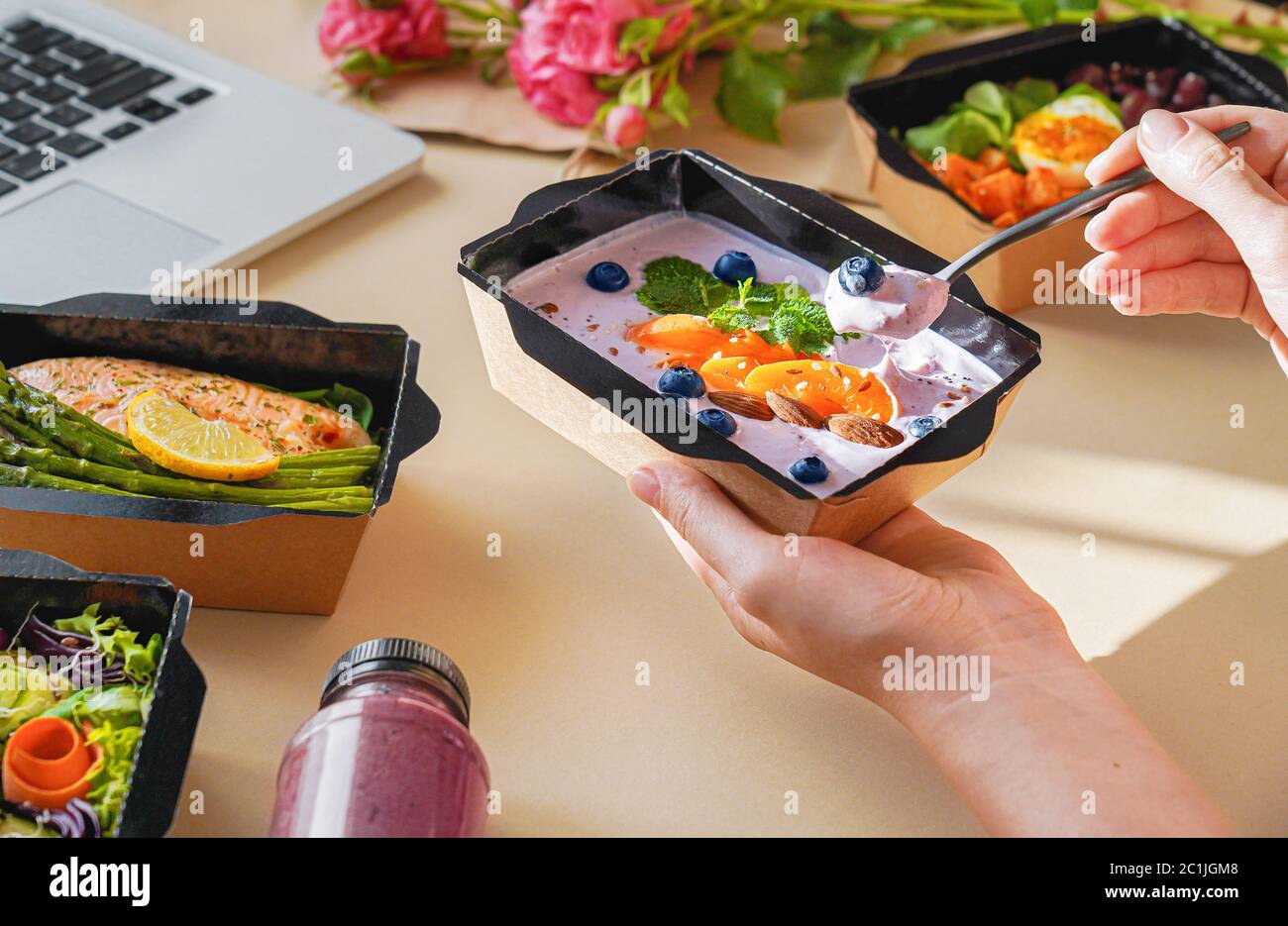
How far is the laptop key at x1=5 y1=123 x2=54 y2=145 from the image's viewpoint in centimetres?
155

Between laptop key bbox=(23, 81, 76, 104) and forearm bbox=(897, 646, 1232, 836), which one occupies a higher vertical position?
laptop key bbox=(23, 81, 76, 104)

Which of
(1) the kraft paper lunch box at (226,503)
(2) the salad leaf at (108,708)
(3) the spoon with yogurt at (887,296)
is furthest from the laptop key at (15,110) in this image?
(3) the spoon with yogurt at (887,296)

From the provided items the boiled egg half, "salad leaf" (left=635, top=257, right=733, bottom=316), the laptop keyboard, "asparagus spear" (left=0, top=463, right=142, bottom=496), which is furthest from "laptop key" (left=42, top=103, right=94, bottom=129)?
the boiled egg half

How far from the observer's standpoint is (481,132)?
1.72 m

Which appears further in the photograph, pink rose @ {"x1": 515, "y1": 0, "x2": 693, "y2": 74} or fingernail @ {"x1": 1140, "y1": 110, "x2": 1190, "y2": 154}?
pink rose @ {"x1": 515, "y1": 0, "x2": 693, "y2": 74}

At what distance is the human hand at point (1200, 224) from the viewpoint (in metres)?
1.08

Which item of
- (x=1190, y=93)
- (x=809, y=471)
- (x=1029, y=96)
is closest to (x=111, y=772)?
(x=809, y=471)

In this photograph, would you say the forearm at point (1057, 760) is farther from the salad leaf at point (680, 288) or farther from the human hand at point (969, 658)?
the salad leaf at point (680, 288)

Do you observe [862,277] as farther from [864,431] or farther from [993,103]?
[993,103]

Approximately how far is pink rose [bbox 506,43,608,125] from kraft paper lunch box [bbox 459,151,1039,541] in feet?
1.50

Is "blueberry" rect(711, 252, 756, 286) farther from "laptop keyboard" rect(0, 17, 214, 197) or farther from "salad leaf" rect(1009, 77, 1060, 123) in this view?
"laptop keyboard" rect(0, 17, 214, 197)

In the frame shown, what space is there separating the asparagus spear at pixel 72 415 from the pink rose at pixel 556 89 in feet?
2.70

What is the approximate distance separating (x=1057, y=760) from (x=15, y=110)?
4.69 ft

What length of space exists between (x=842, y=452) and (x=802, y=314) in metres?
0.18
